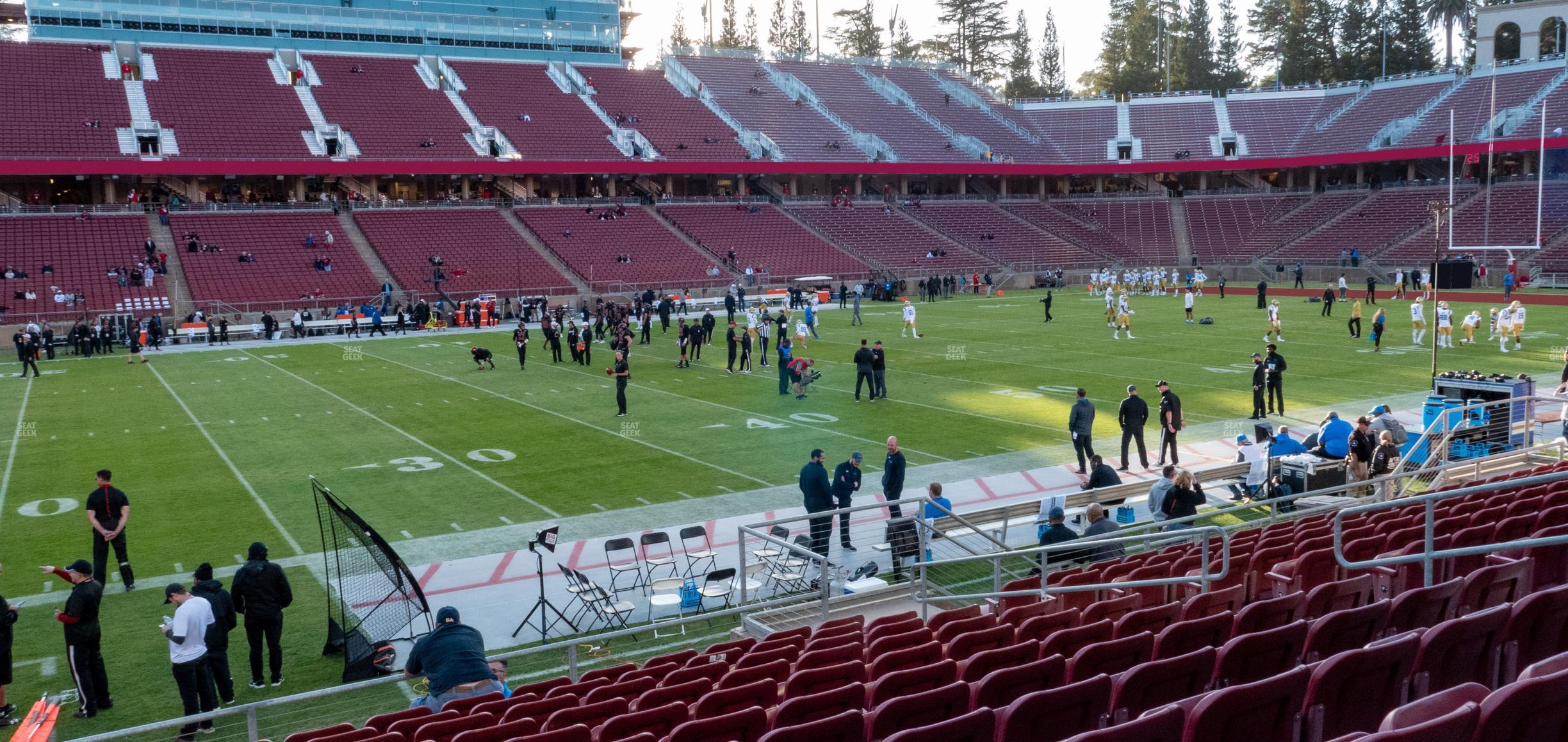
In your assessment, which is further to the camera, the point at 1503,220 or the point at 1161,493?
the point at 1503,220

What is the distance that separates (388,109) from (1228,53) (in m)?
79.5

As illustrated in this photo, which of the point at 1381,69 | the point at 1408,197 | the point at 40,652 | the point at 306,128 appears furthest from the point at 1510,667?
the point at 1381,69

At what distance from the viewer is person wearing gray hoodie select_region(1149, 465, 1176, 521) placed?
13.0 m

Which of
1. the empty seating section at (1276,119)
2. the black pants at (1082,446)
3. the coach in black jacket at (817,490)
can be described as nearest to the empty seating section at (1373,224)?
the empty seating section at (1276,119)

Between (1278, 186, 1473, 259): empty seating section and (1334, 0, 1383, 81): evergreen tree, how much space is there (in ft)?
105

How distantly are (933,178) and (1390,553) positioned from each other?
70.0 m

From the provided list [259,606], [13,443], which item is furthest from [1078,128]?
[259,606]

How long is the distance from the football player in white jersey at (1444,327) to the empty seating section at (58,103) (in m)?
52.9

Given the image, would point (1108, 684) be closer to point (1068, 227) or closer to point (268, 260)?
point (268, 260)

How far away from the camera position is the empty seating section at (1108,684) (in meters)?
4.67

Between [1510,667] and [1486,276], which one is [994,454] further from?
[1486,276]

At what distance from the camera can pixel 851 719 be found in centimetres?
539

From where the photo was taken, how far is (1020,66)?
113500mm

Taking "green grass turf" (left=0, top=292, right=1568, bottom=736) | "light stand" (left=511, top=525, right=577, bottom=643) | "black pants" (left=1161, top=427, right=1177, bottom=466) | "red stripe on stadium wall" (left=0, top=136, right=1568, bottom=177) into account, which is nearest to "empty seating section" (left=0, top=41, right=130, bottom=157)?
"red stripe on stadium wall" (left=0, top=136, right=1568, bottom=177)
